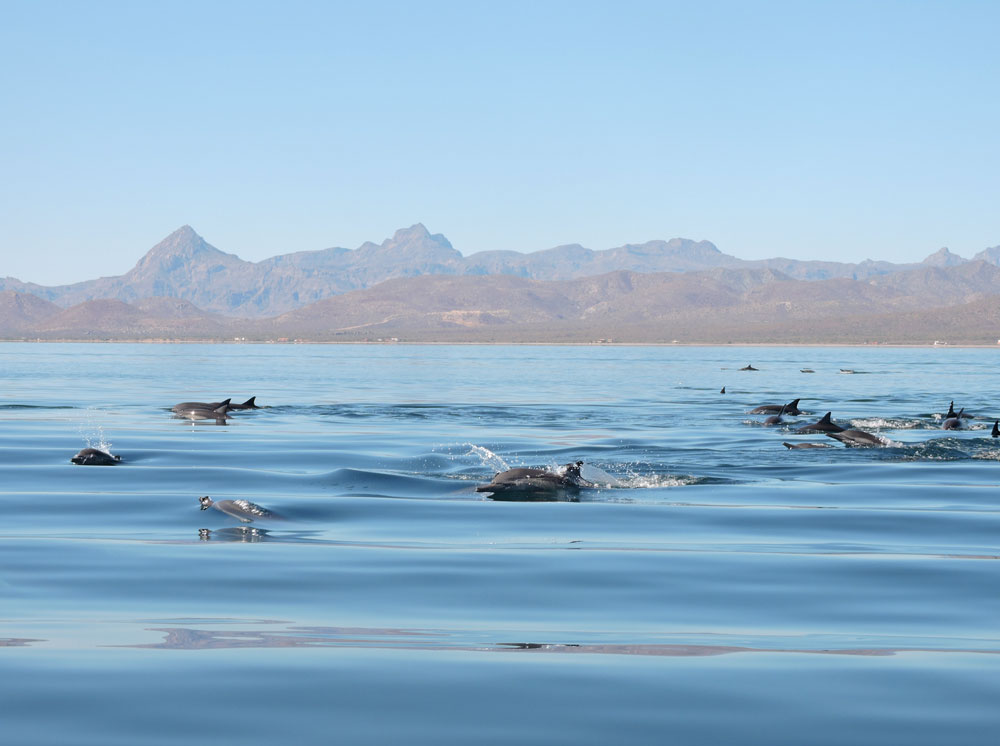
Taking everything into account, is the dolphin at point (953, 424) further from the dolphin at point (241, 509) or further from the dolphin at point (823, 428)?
the dolphin at point (241, 509)

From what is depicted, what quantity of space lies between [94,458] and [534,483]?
9.08 metres

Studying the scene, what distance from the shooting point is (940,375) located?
85.8 metres

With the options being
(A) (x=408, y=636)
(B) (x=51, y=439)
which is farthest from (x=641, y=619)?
(B) (x=51, y=439)

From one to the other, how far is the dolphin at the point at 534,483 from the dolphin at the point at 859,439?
1049 cm

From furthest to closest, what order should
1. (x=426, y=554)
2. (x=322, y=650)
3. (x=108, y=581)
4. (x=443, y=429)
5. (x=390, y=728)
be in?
(x=443, y=429), (x=426, y=554), (x=108, y=581), (x=322, y=650), (x=390, y=728)

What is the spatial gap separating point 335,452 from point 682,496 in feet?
33.5

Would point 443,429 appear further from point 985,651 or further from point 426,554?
point 985,651

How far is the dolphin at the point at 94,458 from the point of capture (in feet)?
76.9

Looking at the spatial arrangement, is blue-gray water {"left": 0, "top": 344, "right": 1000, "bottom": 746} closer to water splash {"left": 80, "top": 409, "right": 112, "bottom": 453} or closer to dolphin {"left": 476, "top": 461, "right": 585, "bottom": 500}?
dolphin {"left": 476, "top": 461, "right": 585, "bottom": 500}

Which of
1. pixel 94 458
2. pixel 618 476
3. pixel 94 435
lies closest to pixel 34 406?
pixel 94 435

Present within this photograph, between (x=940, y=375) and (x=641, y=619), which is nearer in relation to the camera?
(x=641, y=619)

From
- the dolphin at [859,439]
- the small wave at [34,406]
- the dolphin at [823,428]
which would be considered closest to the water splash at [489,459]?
the dolphin at [859,439]

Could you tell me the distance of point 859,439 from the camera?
1142 inches

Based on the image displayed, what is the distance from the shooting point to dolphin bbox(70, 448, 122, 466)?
23453 mm
